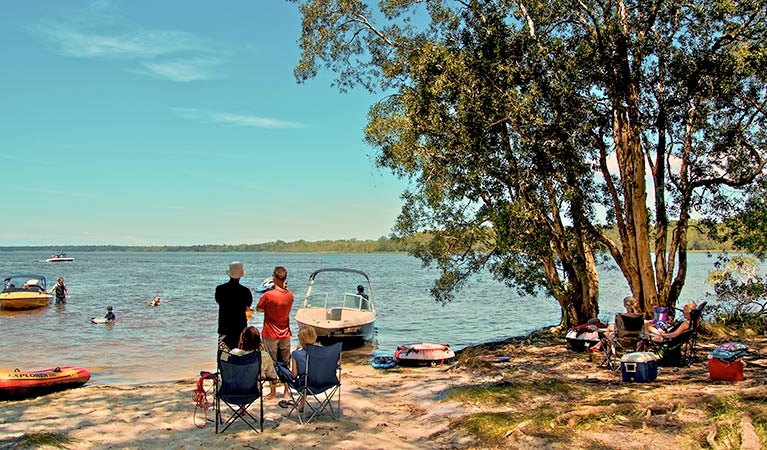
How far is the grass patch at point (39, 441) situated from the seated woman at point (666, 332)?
9.21 m

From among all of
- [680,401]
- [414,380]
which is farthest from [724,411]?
[414,380]

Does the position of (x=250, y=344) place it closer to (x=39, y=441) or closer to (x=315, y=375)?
(x=315, y=375)

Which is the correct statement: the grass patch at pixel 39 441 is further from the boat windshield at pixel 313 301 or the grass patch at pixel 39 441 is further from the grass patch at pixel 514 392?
the boat windshield at pixel 313 301

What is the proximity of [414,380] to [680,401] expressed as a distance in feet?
16.3

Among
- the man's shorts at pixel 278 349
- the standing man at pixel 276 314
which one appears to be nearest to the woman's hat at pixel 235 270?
the standing man at pixel 276 314

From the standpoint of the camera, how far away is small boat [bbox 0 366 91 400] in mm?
10102

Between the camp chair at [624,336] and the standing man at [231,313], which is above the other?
the standing man at [231,313]

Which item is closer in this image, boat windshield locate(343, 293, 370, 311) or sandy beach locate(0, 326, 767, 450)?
sandy beach locate(0, 326, 767, 450)

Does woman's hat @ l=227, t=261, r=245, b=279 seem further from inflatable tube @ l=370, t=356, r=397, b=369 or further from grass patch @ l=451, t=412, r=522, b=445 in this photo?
inflatable tube @ l=370, t=356, r=397, b=369

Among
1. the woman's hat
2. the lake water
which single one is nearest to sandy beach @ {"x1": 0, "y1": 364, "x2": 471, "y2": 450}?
the woman's hat

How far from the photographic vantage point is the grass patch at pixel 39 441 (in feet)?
19.6

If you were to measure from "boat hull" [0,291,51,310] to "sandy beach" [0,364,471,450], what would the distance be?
70.9 ft

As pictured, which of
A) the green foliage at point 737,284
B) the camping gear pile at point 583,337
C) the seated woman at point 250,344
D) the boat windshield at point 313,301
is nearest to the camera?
the seated woman at point 250,344

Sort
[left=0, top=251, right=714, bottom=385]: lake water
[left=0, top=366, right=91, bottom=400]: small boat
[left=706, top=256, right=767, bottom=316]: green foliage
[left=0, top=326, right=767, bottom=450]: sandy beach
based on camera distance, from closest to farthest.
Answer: [left=0, top=326, right=767, bottom=450]: sandy beach → [left=0, top=366, right=91, bottom=400]: small boat → [left=0, top=251, right=714, bottom=385]: lake water → [left=706, top=256, right=767, bottom=316]: green foliage
